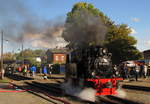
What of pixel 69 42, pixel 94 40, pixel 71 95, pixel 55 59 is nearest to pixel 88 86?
pixel 71 95

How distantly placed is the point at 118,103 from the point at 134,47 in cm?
2897

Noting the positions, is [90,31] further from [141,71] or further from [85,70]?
[141,71]

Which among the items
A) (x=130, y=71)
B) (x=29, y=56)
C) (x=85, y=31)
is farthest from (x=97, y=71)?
(x=29, y=56)

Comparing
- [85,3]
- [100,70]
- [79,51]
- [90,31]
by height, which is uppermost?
[85,3]

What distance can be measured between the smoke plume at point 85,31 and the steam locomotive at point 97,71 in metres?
1.23

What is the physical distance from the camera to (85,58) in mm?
14445

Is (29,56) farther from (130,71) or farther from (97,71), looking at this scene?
(97,71)

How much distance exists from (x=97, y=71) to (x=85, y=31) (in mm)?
3115

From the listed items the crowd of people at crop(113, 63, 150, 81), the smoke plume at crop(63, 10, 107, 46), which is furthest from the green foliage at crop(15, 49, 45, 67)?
the smoke plume at crop(63, 10, 107, 46)

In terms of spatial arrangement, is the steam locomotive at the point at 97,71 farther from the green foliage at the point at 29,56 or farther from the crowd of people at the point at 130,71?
Answer: the green foliage at the point at 29,56

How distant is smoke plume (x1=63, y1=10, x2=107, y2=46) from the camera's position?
15.8m

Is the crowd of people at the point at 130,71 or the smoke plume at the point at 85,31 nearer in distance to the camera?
the smoke plume at the point at 85,31

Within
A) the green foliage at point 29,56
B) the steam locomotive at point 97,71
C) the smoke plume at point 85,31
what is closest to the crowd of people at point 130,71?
the smoke plume at point 85,31

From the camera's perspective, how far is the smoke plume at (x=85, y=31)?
623 inches
